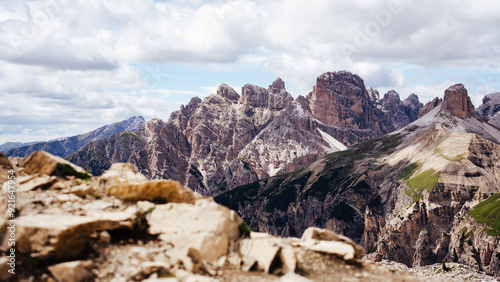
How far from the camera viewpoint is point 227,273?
61.9ft

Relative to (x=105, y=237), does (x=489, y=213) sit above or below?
below

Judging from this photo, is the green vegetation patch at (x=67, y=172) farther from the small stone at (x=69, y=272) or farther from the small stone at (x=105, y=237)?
the small stone at (x=69, y=272)

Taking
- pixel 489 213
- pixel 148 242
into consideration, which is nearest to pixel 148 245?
pixel 148 242

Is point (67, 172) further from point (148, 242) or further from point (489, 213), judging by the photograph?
point (489, 213)

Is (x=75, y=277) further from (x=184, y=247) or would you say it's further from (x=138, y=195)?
(x=138, y=195)

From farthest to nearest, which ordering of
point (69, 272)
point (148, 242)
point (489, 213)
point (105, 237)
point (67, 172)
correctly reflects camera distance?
point (489, 213)
point (67, 172)
point (148, 242)
point (105, 237)
point (69, 272)

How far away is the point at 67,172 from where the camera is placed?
24.8m

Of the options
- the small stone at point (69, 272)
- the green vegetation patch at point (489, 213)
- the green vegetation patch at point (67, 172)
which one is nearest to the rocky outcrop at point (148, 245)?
the small stone at point (69, 272)

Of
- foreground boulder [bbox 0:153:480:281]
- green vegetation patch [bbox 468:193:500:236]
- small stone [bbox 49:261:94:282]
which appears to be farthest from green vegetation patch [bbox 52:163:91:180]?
green vegetation patch [bbox 468:193:500:236]

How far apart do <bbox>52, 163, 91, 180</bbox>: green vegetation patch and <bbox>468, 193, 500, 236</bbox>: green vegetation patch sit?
170935 millimetres

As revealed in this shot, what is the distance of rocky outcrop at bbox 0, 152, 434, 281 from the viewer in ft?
55.7

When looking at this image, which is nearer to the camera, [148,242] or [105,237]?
[105,237]

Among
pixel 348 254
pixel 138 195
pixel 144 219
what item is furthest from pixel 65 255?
pixel 348 254

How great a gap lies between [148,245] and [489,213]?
601 feet
